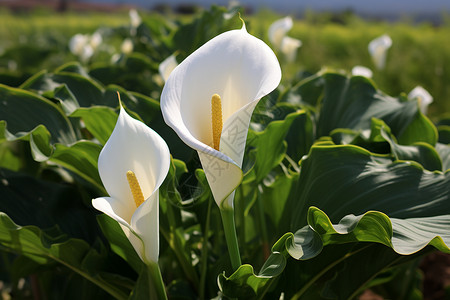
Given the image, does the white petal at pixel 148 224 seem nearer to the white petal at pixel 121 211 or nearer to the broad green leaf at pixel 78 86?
the white petal at pixel 121 211

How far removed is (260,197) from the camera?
1086 mm

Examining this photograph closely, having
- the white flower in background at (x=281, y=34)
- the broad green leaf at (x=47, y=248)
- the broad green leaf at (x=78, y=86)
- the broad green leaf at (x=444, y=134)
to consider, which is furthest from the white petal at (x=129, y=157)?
the white flower in background at (x=281, y=34)

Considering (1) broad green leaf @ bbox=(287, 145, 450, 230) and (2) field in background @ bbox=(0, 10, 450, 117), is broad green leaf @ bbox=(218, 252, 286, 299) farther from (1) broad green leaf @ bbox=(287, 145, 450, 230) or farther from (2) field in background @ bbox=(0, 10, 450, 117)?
(2) field in background @ bbox=(0, 10, 450, 117)

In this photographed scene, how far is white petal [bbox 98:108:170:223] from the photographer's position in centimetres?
67

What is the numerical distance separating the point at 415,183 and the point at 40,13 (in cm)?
1626

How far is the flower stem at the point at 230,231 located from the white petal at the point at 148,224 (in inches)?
4.0

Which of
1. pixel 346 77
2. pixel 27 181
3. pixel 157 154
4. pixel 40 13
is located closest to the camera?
pixel 157 154

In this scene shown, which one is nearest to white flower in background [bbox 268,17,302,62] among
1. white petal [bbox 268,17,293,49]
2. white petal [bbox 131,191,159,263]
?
white petal [bbox 268,17,293,49]

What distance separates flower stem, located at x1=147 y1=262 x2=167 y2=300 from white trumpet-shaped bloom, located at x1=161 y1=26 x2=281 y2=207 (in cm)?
15

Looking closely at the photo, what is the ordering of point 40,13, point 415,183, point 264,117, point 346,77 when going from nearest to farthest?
point 415,183 < point 264,117 < point 346,77 < point 40,13

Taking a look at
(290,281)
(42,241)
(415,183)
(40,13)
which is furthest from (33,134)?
(40,13)

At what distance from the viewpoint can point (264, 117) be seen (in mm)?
982

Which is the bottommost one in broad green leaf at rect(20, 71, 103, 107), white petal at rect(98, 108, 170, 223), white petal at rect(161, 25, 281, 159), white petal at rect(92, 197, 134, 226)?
broad green leaf at rect(20, 71, 103, 107)

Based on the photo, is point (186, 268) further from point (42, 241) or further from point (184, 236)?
point (42, 241)
